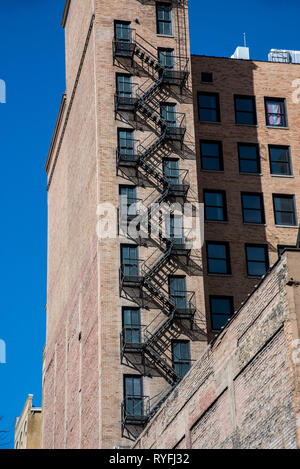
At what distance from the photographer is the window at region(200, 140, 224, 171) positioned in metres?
69.4

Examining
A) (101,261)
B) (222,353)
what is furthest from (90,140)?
(222,353)

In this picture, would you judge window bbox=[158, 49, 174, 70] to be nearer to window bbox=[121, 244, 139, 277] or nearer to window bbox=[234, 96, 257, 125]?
window bbox=[234, 96, 257, 125]

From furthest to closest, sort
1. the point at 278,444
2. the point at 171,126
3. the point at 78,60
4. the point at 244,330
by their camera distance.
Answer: the point at 78,60 → the point at 171,126 → the point at 244,330 → the point at 278,444

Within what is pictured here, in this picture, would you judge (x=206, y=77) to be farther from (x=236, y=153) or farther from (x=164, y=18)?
(x=236, y=153)

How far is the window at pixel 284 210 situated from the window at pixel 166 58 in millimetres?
11652

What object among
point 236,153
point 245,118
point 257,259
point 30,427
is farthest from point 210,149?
point 30,427

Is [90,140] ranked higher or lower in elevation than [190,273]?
higher

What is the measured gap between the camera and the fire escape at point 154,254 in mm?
59125

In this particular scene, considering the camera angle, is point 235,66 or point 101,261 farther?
point 235,66

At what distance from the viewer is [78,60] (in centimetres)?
7588

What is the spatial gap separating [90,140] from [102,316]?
46.5 feet

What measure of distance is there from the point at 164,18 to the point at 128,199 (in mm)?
14878

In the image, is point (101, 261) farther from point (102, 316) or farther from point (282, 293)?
point (282, 293)

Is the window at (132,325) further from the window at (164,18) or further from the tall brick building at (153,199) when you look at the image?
the window at (164,18)
